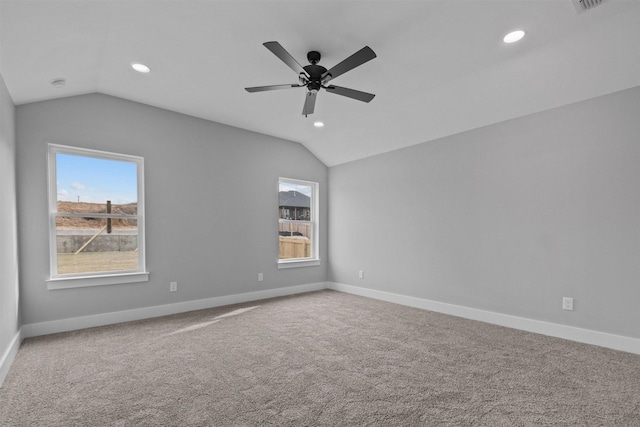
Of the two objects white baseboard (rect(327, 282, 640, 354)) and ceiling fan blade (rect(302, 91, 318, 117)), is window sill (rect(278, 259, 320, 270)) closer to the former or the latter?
white baseboard (rect(327, 282, 640, 354))

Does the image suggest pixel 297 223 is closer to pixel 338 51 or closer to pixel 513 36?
pixel 338 51

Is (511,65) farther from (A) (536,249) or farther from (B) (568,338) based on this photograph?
(B) (568,338)

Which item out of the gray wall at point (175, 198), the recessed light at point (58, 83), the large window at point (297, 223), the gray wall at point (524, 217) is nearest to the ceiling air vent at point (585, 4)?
the gray wall at point (524, 217)

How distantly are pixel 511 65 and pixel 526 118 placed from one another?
33.7 inches

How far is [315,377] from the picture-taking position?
240 cm

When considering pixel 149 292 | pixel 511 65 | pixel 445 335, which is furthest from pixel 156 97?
pixel 445 335

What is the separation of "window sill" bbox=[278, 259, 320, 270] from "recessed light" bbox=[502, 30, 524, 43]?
4.10 metres

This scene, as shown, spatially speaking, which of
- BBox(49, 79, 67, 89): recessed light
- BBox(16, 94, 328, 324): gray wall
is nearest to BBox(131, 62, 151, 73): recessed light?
BBox(49, 79, 67, 89): recessed light

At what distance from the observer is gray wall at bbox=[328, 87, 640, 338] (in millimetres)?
2951

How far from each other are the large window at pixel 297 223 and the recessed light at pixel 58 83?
9.92 ft

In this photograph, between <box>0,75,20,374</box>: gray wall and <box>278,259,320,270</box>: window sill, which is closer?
<box>0,75,20,374</box>: gray wall

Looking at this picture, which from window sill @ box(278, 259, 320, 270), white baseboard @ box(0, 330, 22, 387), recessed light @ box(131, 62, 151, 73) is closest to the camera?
white baseboard @ box(0, 330, 22, 387)

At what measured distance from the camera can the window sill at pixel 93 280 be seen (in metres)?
3.37

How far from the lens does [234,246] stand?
15.4ft
